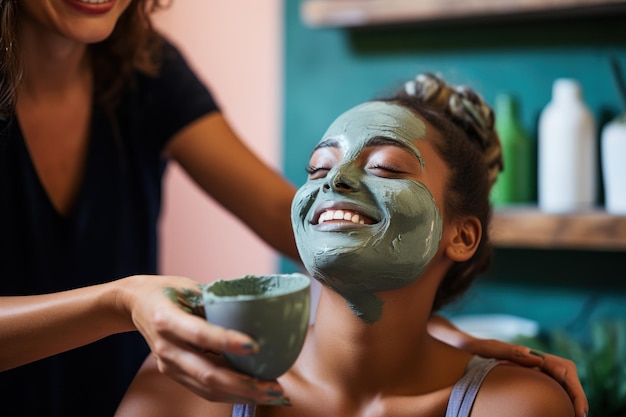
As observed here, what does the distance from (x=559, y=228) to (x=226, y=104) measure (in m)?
1.40

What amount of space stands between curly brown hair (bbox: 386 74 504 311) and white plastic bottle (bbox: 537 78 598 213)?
74cm

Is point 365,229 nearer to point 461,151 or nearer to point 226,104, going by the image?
point 461,151

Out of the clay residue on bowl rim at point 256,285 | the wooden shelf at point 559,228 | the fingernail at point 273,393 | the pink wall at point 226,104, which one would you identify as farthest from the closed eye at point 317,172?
the pink wall at point 226,104

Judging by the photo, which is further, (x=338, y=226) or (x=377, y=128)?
(x=377, y=128)

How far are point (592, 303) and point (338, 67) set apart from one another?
1202 millimetres

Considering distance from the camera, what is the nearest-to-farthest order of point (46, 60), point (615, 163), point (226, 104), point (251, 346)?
point (251, 346), point (46, 60), point (615, 163), point (226, 104)

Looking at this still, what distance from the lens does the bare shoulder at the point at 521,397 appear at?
111 cm

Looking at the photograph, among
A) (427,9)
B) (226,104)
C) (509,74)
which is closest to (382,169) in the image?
(427,9)

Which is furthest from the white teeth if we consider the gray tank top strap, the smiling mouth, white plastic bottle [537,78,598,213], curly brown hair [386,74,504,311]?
white plastic bottle [537,78,598,213]

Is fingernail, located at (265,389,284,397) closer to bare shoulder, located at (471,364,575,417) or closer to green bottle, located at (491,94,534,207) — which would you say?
bare shoulder, located at (471,364,575,417)

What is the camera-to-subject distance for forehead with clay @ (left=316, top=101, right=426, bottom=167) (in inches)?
46.9

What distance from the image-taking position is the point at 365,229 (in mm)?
1069

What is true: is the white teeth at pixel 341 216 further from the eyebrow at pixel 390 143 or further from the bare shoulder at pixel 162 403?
the bare shoulder at pixel 162 403

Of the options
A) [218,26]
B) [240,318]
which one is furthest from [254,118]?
[240,318]
